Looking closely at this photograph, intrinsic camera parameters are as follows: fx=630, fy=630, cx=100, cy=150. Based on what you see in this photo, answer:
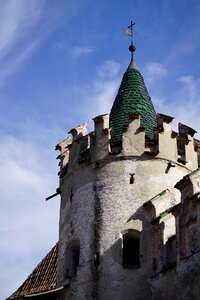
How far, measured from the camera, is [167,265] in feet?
49.1

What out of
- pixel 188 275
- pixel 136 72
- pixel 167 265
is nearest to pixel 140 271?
pixel 167 265

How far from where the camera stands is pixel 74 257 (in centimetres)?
1695

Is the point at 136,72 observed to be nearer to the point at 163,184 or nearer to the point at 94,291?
the point at 163,184

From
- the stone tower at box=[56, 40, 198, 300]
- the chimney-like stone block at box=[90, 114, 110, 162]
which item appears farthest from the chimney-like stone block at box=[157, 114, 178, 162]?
the chimney-like stone block at box=[90, 114, 110, 162]

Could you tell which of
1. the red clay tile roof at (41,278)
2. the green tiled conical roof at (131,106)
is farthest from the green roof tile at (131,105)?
the red clay tile roof at (41,278)

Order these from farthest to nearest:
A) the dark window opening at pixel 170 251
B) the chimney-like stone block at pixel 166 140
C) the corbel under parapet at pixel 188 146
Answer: the corbel under parapet at pixel 188 146, the chimney-like stone block at pixel 166 140, the dark window opening at pixel 170 251

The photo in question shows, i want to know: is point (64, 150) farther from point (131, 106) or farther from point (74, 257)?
point (74, 257)

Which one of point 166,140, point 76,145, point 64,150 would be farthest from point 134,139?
point 64,150

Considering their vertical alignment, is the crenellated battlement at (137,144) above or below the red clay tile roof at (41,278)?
above

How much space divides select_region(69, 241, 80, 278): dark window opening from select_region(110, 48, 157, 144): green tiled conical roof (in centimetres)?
307

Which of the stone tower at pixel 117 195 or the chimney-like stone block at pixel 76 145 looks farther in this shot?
the chimney-like stone block at pixel 76 145

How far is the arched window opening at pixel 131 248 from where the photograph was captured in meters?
16.1

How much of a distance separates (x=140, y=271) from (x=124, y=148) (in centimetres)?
350

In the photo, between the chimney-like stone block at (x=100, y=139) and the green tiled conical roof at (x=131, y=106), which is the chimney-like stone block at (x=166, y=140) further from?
the chimney-like stone block at (x=100, y=139)
